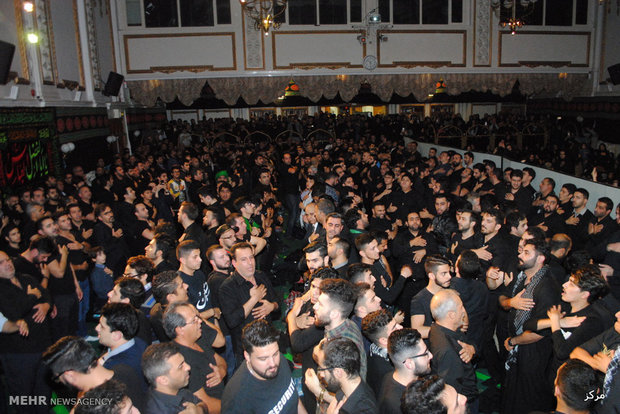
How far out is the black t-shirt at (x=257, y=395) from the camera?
2.34 metres

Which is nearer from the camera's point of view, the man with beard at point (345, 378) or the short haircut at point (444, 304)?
the man with beard at point (345, 378)

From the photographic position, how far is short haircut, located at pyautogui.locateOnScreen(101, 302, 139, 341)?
272cm

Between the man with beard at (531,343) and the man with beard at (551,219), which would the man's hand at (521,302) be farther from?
the man with beard at (551,219)

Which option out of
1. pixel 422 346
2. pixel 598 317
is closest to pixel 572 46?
pixel 598 317

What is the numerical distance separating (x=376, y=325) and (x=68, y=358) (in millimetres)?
1702

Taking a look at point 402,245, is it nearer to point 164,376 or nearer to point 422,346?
point 422,346

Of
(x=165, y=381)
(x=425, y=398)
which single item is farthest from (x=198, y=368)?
(x=425, y=398)

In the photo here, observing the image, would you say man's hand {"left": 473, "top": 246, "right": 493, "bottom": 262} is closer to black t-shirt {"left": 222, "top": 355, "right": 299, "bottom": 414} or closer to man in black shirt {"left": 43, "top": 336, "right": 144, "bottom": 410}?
black t-shirt {"left": 222, "top": 355, "right": 299, "bottom": 414}

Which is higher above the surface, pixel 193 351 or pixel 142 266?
pixel 142 266

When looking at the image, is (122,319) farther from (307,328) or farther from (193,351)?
(307,328)

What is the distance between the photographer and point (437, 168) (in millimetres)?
9570

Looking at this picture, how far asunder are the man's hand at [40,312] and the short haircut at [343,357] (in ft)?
8.98

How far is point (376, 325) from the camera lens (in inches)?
107

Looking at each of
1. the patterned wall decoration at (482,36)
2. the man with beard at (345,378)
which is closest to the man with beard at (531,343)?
the man with beard at (345,378)
